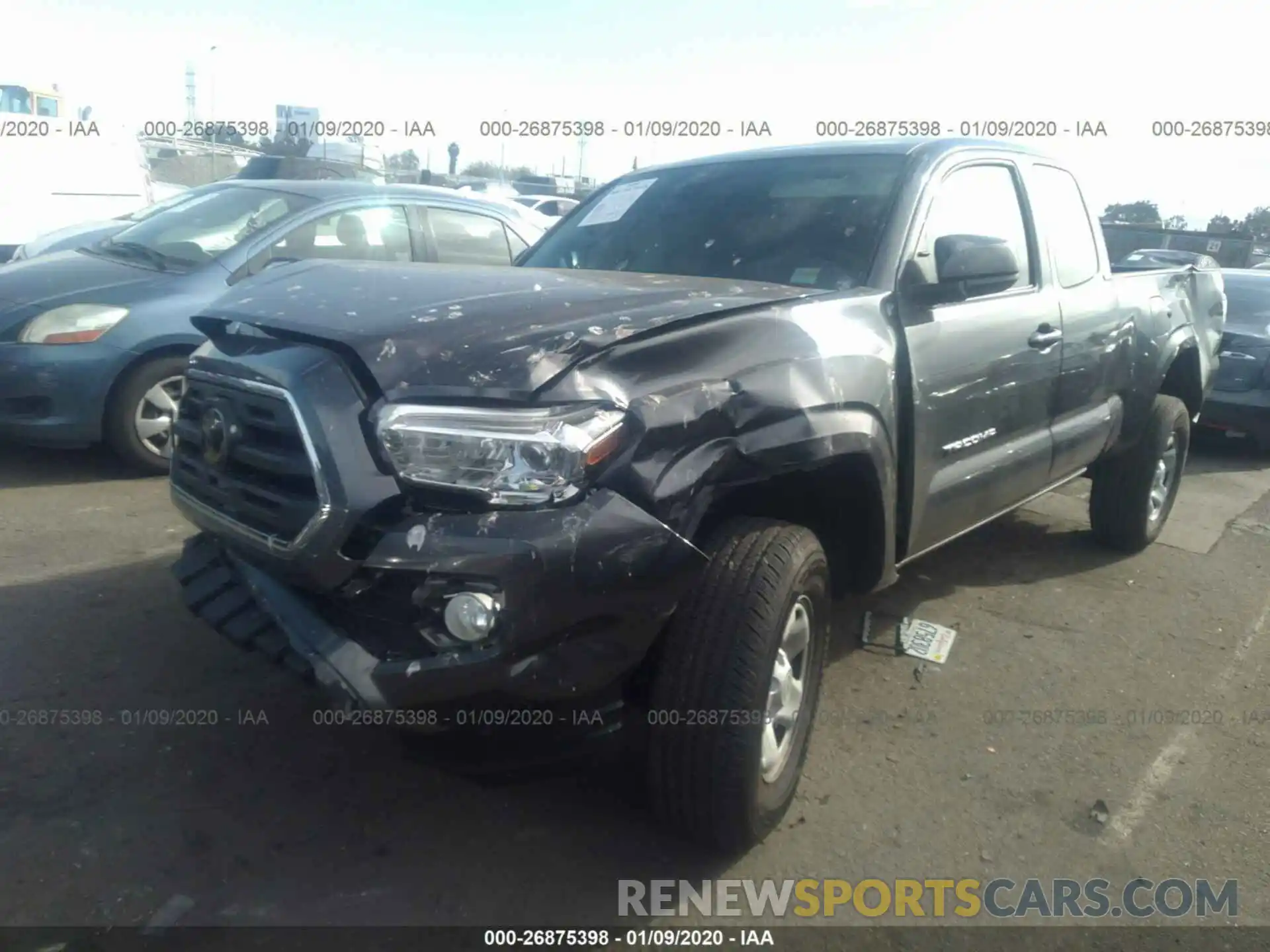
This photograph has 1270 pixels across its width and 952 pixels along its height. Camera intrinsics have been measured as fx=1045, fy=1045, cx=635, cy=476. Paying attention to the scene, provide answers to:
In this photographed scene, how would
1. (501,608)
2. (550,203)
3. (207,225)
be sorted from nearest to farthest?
(501,608) → (207,225) → (550,203)

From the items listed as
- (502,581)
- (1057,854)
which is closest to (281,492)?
(502,581)

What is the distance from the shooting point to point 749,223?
365 centimetres

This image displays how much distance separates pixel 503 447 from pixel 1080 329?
3.02 meters

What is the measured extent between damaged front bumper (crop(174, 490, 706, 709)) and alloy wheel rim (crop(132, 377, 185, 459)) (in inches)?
142

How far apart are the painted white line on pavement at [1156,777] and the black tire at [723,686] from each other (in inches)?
45.0

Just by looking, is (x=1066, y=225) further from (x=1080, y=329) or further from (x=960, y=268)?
(x=960, y=268)

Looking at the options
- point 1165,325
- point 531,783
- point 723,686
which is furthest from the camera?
point 1165,325

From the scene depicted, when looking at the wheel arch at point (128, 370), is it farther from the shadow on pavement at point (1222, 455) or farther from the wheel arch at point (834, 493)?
the shadow on pavement at point (1222, 455)

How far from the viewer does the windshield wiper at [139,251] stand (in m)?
5.95

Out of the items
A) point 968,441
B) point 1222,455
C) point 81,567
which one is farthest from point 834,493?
point 1222,455

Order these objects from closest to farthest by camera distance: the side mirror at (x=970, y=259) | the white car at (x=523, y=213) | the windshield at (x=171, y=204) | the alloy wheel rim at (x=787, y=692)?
1. the alloy wheel rim at (x=787, y=692)
2. the side mirror at (x=970, y=259)
3. the windshield at (x=171, y=204)
4. the white car at (x=523, y=213)

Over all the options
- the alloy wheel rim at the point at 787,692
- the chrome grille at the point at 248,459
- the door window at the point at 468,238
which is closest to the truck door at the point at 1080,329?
the alloy wheel rim at the point at 787,692

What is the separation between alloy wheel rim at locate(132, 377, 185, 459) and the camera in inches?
217

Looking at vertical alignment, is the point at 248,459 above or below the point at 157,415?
above
